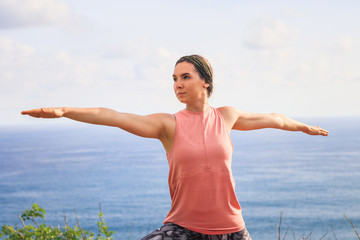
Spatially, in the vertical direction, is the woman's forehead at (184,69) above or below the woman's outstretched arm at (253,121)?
above

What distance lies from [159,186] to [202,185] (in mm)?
113738

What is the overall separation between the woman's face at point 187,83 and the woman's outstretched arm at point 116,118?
0.20m

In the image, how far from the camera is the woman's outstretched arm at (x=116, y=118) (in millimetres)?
2826

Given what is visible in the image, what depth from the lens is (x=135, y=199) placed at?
101 m

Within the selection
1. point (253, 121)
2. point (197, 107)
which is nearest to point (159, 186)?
point (253, 121)

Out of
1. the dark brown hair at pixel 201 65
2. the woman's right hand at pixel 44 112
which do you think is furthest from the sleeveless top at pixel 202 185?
the woman's right hand at pixel 44 112

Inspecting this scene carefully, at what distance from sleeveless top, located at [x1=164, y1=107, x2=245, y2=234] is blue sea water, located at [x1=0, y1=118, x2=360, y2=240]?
59.9 meters

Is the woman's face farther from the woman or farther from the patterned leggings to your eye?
the patterned leggings

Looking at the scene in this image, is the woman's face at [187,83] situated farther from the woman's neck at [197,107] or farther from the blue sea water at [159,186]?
the blue sea water at [159,186]

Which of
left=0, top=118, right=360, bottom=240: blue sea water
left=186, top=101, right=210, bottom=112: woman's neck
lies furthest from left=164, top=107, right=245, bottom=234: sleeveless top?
left=0, top=118, right=360, bottom=240: blue sea water

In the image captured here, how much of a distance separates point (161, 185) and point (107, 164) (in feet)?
99.9

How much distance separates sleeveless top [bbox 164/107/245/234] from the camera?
3.12 metres

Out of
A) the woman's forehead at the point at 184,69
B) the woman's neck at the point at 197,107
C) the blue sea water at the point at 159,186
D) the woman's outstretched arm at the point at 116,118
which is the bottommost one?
the blue sea water at the point at 159,186

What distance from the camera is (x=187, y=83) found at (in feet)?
11.1
